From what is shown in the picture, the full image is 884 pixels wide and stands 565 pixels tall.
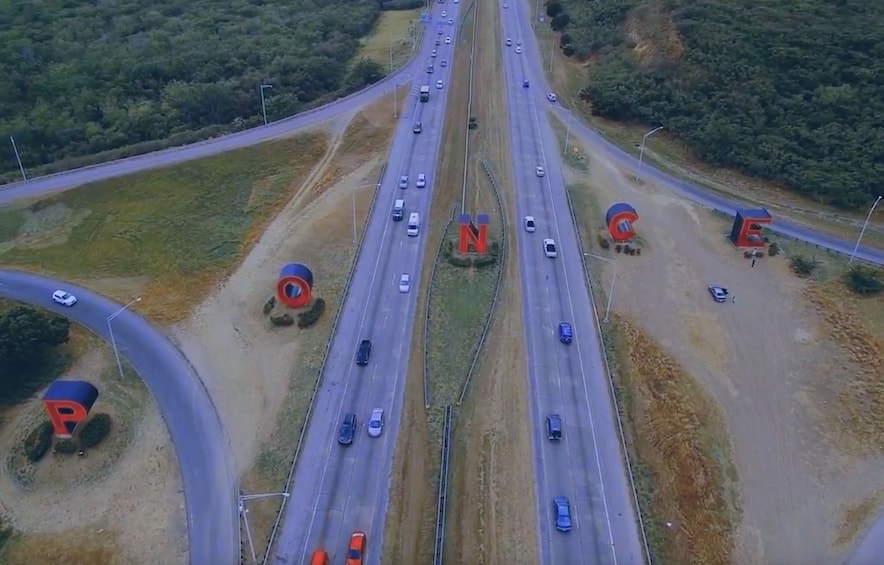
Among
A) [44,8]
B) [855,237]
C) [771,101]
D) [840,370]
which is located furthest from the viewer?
[44,8]

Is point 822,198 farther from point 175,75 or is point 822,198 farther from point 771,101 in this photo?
point 175,75

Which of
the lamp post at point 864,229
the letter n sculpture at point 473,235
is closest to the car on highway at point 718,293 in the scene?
the lamp post at point 864,229

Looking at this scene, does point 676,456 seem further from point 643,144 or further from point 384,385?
point 643,144

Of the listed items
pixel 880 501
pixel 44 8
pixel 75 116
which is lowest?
pixel 880 501

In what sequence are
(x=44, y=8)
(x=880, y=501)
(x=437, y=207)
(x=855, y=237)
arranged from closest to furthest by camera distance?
(x=880, y=501)
(x=855, y=237)
(x=437, y=207)
(x=44, y=8)

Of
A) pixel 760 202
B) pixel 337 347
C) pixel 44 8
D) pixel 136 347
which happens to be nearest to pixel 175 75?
pixel 44 8

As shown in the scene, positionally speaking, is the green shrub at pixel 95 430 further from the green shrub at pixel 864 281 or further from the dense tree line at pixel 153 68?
the green shrub at pixel 864 281

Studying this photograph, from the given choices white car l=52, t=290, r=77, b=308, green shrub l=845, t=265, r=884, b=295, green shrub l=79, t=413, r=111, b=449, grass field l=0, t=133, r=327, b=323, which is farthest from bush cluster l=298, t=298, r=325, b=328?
green shrub l=845, t=265, r=884, b=295
